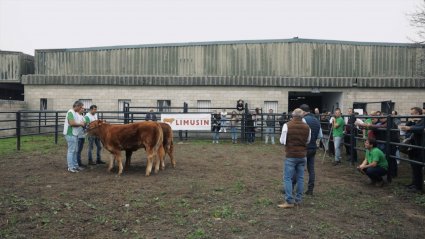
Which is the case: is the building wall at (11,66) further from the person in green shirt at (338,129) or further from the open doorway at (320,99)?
the person in green shirt at (338,129)

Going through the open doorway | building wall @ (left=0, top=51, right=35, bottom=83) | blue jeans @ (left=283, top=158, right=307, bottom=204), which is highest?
building wall @ (left=0, top=51, right=35, bottom=83)

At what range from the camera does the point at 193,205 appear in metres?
6.20

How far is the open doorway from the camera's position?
72.8 ft

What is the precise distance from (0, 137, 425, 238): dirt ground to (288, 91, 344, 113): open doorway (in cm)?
1275

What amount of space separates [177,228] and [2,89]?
86.7ft

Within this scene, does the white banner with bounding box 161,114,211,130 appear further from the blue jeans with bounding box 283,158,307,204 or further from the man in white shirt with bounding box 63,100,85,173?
the blue jeans with bounding box 283,158,307,204

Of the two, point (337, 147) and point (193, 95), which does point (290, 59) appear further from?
point (337, 147)

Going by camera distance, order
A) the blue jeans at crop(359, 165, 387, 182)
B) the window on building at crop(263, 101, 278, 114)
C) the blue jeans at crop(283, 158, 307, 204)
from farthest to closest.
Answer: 1. the window on building at crop(263, 101, 278, 114)
2. the blue jeans at crop(359, 165, 387, 182)
3. the blue jeans at crop(283, 158, 307, 204)

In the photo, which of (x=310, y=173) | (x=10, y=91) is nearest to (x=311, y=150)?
(x=310, y=173)

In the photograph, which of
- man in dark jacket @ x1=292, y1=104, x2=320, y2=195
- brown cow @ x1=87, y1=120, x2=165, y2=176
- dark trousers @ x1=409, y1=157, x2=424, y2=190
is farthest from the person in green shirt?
brown cow @ x1=87, y1=120, x2=165, y2=176

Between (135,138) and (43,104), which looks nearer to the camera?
(135,138)

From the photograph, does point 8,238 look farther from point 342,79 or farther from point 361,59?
point 361,59

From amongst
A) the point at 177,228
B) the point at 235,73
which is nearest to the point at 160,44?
the point at 235,73

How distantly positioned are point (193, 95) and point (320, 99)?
1144 cm
